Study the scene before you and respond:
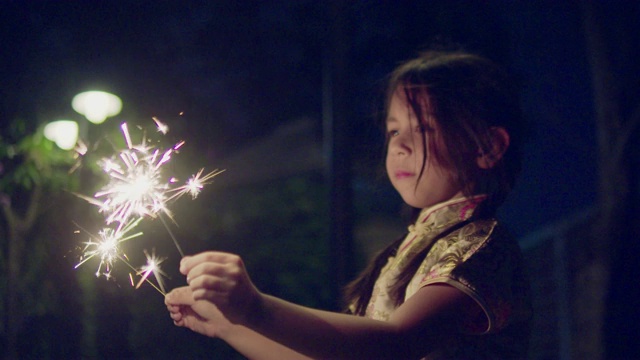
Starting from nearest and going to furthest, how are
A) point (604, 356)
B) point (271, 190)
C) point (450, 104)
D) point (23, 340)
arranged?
point (450, 104) → point (604, 356) → point (23, 340) → point (271, 190)

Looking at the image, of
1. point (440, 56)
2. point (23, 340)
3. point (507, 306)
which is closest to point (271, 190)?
point (23, 340)

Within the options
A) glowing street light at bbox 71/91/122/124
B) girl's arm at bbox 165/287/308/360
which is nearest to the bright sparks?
girl's arm at bbox 165/287/308/360

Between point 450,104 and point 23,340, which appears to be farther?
point 23,340

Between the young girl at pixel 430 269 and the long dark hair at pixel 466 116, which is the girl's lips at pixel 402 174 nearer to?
the young girl at pixel 430 269

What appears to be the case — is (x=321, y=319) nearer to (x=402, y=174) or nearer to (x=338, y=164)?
(x=402, y=174)

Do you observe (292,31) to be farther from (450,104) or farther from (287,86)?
(450,104)

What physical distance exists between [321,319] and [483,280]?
49 centimetres

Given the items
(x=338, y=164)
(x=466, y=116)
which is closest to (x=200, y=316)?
(x=466, y=116)

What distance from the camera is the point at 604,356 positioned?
501 centimetres

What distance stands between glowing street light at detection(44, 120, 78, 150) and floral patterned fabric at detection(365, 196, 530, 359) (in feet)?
18.6

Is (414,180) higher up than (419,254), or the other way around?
(414,180)

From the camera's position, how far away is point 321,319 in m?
1.52

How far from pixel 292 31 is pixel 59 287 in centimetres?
422

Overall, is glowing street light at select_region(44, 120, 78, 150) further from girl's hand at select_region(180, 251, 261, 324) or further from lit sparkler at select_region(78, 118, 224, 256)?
girl's hand at select_region(180, 251, 261, 324)
